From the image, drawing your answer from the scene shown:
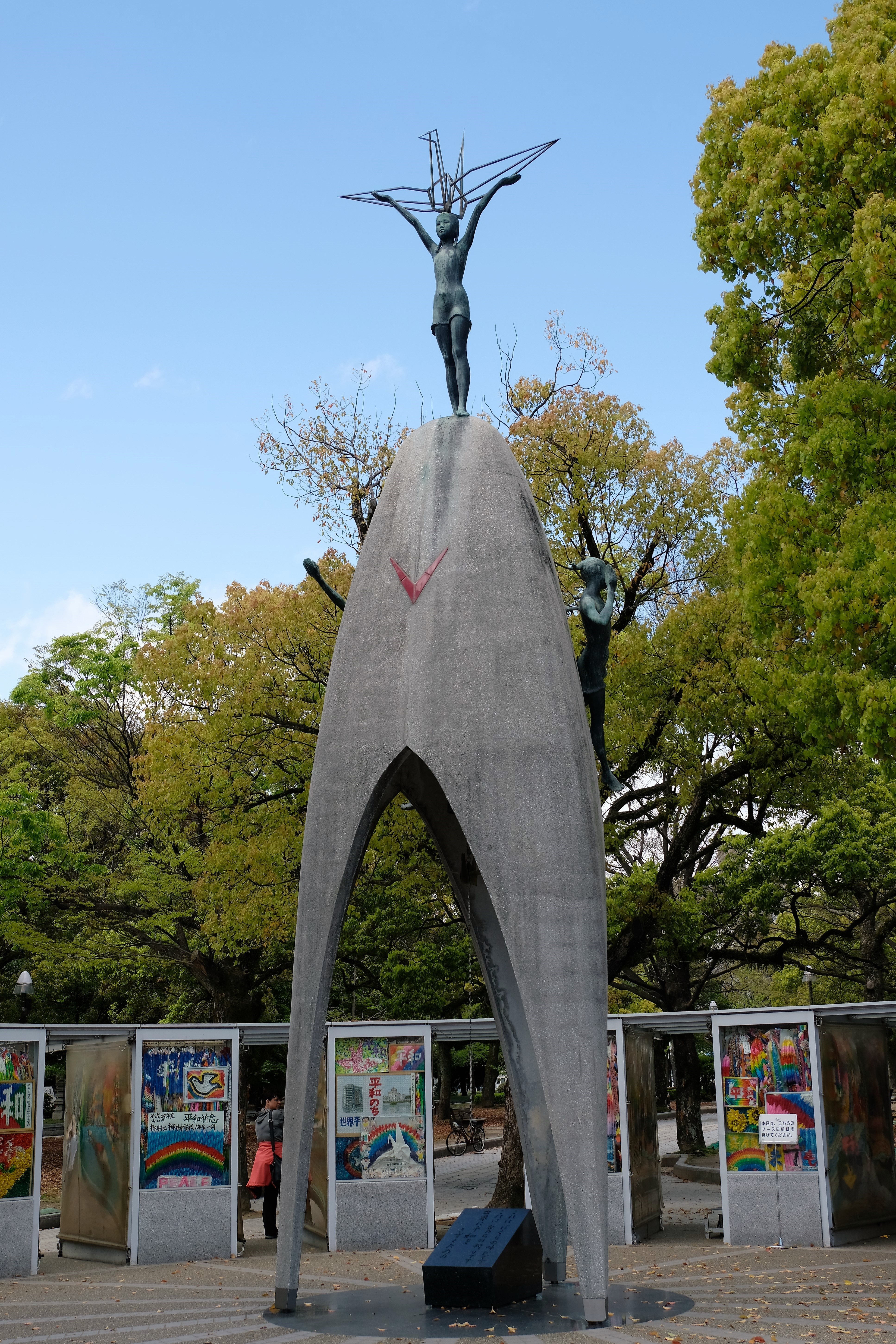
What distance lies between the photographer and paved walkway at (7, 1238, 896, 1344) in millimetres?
8078

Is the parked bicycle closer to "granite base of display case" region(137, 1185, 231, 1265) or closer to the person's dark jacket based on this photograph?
the person's dark jacket

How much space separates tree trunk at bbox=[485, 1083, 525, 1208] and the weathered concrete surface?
462cm

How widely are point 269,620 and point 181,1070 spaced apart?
6.90m

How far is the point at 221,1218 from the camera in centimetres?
1302

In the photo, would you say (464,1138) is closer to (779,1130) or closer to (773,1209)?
(773,1209)

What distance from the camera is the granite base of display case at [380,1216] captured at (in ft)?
43.4

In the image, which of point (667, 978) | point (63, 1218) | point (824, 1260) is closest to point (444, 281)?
point (824, 1260)

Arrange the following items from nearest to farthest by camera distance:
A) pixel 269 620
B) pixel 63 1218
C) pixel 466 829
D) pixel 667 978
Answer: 1. pixel 466 829
2. pixel 63 1218
3. pixel 269 620
4. pixel 667 978

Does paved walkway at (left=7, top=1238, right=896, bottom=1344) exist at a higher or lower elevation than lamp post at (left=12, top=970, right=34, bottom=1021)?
lower

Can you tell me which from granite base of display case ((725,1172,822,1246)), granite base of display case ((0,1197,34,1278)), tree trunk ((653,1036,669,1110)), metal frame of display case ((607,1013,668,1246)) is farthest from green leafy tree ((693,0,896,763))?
tree trunk ((653,1036,669,1110))

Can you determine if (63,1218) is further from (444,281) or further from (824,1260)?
(444,281)

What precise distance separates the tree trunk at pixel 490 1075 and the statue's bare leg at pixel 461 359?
2612 centimetres

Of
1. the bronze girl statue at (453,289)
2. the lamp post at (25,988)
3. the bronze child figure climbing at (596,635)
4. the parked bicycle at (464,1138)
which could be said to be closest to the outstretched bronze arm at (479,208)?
the bronze girl statue at (453,289)

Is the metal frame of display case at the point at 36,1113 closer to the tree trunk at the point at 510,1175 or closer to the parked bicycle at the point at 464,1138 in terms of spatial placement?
the tree trunk at the point at 510,1175
